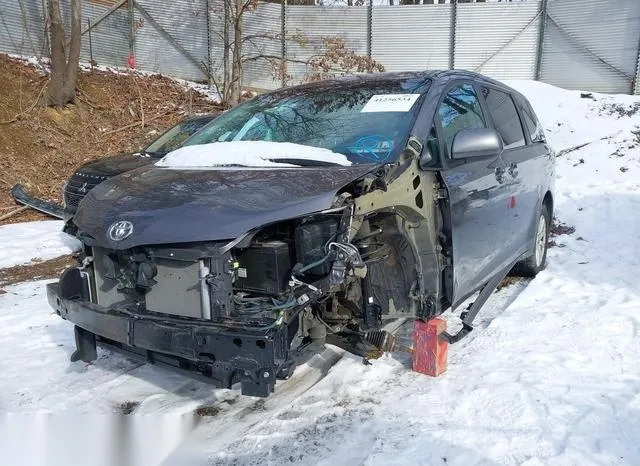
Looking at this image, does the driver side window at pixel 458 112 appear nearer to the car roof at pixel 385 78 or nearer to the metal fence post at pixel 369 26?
the car roof at pixel 385 78

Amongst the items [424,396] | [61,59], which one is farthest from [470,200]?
[61,59]

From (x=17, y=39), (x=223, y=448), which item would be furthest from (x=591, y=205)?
(x=17, y=39)

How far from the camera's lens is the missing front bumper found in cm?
260

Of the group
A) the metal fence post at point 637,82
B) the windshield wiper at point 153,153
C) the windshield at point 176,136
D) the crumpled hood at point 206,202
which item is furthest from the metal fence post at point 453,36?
the crumpled hood at point 206,202

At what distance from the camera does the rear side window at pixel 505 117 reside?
4668 millimetres

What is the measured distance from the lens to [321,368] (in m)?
3.95

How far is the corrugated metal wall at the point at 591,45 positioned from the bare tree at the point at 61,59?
1210 cm

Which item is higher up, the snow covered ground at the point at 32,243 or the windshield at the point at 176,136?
the windshield at the point at 176,136

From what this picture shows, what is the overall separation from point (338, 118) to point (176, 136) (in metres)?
4.50

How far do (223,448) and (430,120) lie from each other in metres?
2.34

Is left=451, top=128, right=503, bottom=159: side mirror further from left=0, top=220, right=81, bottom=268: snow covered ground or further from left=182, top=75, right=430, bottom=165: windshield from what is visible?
left=0, top=220, right=81, bottom=268: snow covered ground

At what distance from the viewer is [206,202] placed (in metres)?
2.82

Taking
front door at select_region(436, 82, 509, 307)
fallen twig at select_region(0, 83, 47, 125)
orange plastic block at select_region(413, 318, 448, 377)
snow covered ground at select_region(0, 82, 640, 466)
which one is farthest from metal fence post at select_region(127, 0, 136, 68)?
orange plastic block at select_region(413, 318, 448, 377)

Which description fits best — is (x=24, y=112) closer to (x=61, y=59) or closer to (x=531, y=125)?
(x=61, y=59)
